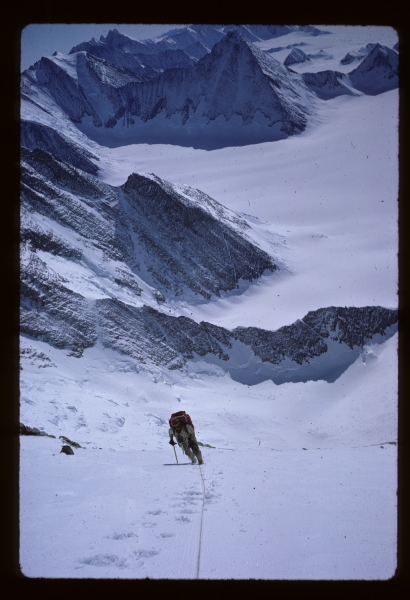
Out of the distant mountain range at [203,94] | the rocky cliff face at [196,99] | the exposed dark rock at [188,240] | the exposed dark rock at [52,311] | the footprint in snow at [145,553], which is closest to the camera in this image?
the footprint in snow at [145,553]

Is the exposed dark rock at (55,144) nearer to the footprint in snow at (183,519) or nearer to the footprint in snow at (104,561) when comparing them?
the footprint in snow at (183,519)

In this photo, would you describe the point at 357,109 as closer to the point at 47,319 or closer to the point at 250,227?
the point at 250,227

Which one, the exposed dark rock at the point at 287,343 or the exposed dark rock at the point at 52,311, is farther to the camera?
the exposed dark rock at the point at 287,343

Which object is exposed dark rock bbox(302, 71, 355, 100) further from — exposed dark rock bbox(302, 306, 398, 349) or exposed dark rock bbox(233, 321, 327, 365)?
exposed dark rock bbox(233, 321, 327, 365)

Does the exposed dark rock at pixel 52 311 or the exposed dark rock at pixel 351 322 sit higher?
the exposed dark rock at pixel 52 311

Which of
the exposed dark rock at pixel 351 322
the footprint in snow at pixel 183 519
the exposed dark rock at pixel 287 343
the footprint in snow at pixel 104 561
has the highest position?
the footprint in snow at pixel 104 561

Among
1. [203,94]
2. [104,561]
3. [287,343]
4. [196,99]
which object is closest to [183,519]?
[104,561]

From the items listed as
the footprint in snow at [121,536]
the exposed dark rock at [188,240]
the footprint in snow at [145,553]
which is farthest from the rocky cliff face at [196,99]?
the footprint in snow at [145,553]

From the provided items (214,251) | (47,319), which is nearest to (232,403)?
(47,319)

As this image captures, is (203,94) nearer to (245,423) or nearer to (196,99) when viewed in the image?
(196,99)
